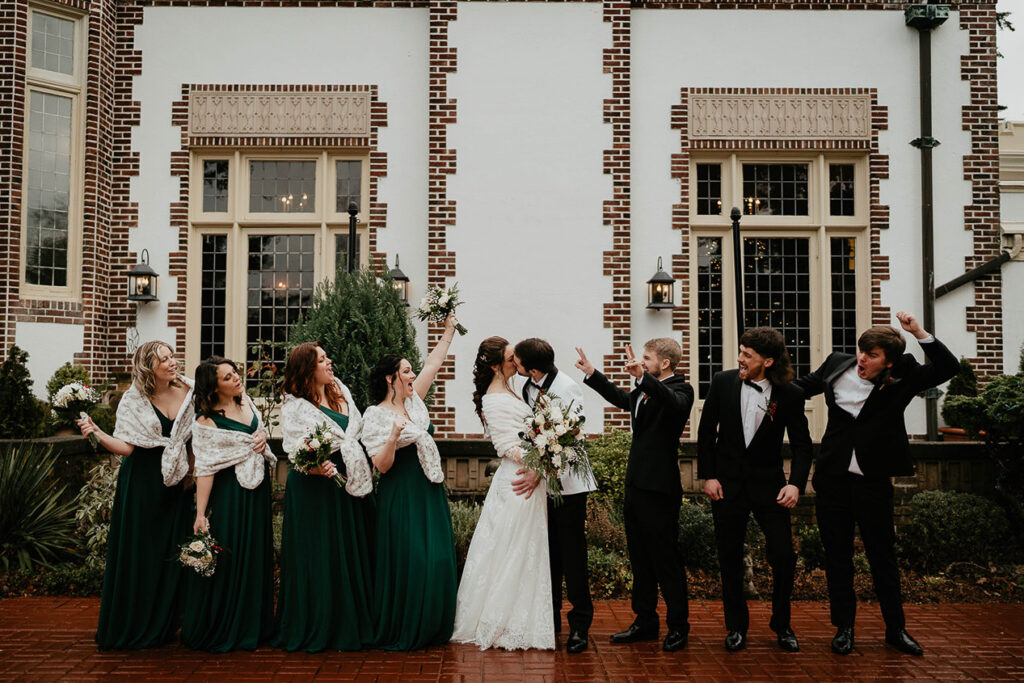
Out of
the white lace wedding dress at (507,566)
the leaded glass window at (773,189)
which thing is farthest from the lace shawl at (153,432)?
the leaded glass window at (773,189)

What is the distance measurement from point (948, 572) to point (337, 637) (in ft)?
17.6

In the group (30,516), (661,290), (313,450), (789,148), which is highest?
(789,148)

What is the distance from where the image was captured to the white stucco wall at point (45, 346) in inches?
410

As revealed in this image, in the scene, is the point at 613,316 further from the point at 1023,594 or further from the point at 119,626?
the point at 119,626

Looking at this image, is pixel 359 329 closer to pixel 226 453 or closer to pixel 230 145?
pixel 226 453

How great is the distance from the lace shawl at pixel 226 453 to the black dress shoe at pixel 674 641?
9.47ft

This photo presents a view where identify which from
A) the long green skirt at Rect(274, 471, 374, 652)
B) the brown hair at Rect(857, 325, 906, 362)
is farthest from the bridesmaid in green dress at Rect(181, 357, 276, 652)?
the brown hair at Rect(857, 325, 906, 362)

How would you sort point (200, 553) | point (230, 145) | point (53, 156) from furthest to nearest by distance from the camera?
point (230, 145) < point (53, 156) < point (200, 553)

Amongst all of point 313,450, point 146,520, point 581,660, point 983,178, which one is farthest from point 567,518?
point 983,178

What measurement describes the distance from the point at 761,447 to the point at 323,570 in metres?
2.97

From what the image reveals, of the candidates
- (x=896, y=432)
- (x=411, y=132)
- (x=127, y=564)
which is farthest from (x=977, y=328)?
(x=127, y=564)

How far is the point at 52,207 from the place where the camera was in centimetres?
1091

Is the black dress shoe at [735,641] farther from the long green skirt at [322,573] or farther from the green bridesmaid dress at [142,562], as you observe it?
the green bridesmaid dress at [142,562]

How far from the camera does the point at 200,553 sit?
17.1ft
